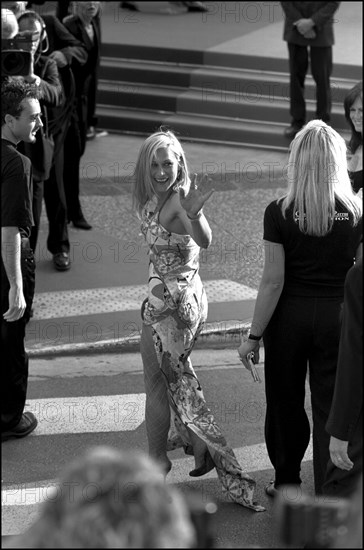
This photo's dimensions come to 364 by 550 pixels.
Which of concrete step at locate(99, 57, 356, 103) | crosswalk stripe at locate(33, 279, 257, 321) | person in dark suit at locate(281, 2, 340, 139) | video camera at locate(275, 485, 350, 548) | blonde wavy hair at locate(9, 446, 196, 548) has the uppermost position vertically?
blonde wavy hair at locate(9, 446, 196, 548)

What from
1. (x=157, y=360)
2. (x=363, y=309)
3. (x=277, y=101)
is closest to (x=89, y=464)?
(x=363, y=309)

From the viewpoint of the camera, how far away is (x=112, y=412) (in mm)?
6457

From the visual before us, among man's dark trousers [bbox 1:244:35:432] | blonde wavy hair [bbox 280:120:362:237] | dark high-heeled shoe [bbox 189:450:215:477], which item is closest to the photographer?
blonde wavy hair [bbox 280:120:362:237]

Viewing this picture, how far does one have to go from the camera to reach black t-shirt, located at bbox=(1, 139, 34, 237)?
554 cm

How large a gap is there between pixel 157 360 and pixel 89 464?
3370 millimetres

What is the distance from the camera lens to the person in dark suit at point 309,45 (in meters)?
11.5

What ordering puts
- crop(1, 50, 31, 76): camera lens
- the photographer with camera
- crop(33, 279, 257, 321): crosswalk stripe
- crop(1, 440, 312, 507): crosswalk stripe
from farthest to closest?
crop(33, 279, 257, 321): crosswalk stripe, the photographer with camera, crop(1, 50, 31, 76): camera lens, crop(1, 440, 312, 507): crosswalk stripe

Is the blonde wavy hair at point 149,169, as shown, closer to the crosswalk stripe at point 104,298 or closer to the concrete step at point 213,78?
the crosswalk stripe at point 104,298

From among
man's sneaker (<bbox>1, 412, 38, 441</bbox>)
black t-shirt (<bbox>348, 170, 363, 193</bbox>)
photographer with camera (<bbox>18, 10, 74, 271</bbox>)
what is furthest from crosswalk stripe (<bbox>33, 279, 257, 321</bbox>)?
black t-shirt (<bbox>348, 170, 363, 193</bbox>)

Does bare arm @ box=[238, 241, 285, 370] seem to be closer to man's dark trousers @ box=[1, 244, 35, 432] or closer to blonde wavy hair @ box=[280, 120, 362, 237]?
blonde wavy hair @ box=[280, 120, 362, 237]

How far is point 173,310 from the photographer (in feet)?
17.7

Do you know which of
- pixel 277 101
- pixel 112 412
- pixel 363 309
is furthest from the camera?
pixel 277 101

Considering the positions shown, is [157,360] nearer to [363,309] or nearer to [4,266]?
[4,266]

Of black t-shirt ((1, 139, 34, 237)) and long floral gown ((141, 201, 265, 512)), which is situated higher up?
black t-shirt ((1, 139, 34, 237))
